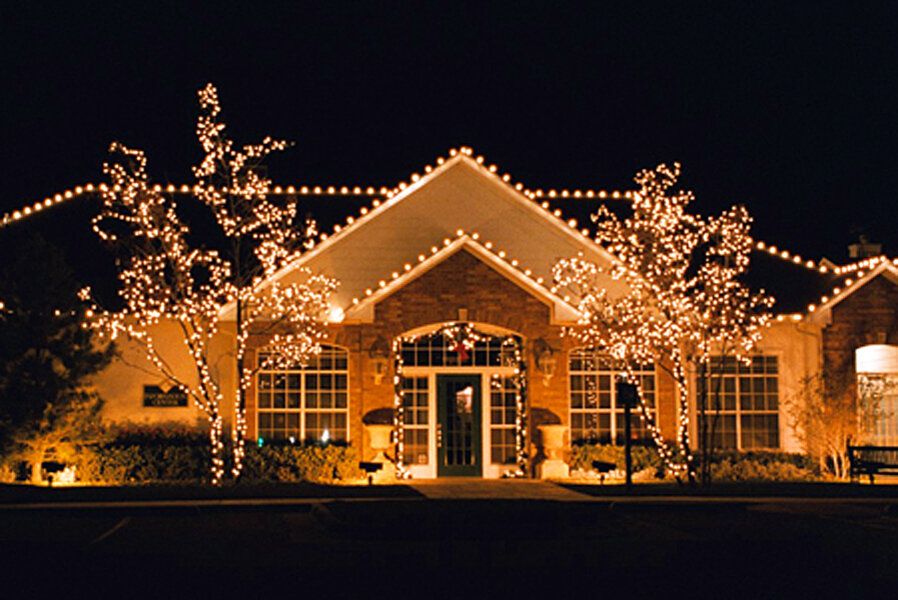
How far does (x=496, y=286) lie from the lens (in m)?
25.5

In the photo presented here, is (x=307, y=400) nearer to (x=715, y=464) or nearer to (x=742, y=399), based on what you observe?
(x=715, y=464)

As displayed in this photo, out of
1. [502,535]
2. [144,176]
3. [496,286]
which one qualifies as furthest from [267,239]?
[502,535]

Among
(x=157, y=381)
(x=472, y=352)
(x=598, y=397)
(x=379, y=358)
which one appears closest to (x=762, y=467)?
(x=598, y=397)

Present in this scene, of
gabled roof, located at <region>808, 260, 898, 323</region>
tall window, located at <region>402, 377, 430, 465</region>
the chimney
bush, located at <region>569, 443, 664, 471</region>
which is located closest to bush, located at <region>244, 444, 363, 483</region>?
tall window, located at <region>402, 377, 430, 465</region>

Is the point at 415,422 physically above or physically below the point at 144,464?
above

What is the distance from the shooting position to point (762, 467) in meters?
25.5

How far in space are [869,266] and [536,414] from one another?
27.4ft

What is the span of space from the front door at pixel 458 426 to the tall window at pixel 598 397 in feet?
7.07

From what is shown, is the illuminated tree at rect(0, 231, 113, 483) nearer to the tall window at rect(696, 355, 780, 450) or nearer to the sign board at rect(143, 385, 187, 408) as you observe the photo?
the sign board at rect(143, 385, 187, 408)

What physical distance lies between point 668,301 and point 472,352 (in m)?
4.91

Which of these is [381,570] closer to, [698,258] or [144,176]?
[144,176]

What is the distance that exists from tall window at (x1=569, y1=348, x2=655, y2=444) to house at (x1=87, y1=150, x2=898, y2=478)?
1.2 inches

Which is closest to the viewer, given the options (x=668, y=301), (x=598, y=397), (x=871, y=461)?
(x=668, y=301)

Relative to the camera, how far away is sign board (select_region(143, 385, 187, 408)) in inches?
1007
